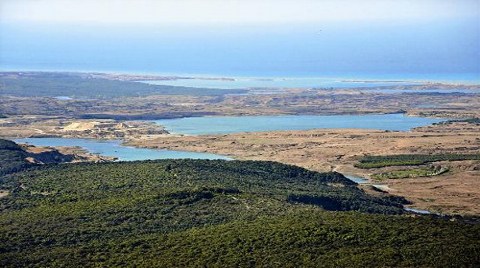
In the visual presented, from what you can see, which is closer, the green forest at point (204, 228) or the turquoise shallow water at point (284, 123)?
the green forest at point (204, 228)

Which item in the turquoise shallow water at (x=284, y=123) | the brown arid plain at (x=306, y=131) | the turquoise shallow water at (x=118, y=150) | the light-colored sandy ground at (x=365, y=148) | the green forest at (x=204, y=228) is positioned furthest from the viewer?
the turquoise shallow water at (x=284, y=123)

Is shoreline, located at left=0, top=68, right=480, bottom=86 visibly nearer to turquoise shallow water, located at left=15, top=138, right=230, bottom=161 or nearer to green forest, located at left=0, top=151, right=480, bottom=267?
turquoise shallow water, located at left=15, top=138, right=230, bottom=161

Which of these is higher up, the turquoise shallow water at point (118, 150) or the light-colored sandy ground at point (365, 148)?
the light-colored sandy ground at point (365, 148)

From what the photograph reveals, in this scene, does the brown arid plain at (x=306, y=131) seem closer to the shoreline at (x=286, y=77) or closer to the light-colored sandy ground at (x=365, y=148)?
the light-colored sandy ground at (x=365, y=148)

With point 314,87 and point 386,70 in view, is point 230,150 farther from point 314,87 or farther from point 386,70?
point 386,70

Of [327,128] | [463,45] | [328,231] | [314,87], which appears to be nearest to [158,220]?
[328,231]

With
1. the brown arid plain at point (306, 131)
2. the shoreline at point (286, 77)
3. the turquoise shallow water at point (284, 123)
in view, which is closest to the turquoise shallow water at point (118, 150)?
the brown arid plain at point (306, 131)
